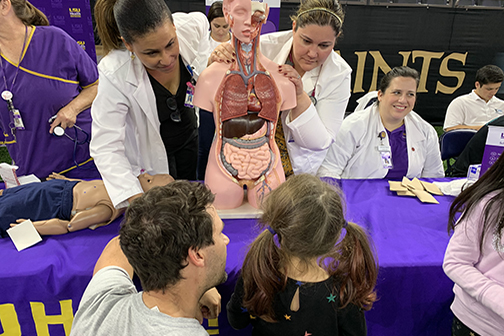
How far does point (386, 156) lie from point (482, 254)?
1.11 meters

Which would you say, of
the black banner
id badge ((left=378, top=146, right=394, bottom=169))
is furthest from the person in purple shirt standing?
the black banner

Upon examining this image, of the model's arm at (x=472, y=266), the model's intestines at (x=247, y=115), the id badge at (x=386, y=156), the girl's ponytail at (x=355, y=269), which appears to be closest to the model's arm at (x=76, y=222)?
the model's intestines at (x=247, y=115)

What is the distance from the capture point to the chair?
282cm

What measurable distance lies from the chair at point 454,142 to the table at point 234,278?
1.55 meters

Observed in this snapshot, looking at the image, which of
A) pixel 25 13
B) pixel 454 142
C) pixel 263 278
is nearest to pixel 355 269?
pixel 263 278

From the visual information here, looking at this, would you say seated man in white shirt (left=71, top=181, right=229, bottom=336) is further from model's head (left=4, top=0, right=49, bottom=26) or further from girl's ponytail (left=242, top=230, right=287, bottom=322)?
model's head (left=4, top=0, right=49, bottom=26)

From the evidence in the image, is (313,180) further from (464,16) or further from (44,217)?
(464,16)

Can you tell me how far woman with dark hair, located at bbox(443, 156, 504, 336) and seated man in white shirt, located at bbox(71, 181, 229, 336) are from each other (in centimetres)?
72

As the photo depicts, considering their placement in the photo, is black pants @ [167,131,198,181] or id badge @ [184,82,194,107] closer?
id badge @ [184,82,194,107]

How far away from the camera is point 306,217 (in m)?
0.92

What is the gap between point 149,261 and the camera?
2.84 ft

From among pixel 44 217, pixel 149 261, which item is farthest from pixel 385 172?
pixel 44 217

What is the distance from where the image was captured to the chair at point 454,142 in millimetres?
2822

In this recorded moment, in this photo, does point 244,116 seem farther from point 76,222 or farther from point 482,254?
point 482,254
